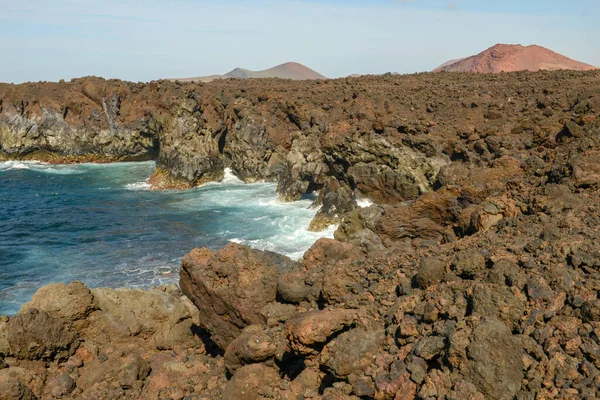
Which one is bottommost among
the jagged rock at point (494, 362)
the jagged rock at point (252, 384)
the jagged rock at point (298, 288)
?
the jagged rock at point (252, 384)

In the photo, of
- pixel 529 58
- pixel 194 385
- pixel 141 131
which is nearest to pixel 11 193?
pixel 141 131

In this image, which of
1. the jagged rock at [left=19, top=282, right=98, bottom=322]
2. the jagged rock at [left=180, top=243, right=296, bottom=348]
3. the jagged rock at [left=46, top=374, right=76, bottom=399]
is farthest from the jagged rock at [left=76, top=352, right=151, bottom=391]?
the jagged rock at [left=180, top=243, right=296, bottom=348]

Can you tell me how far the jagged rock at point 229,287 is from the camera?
10258 millimetres

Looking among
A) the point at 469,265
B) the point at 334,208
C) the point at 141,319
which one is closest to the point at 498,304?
the point at 469,265

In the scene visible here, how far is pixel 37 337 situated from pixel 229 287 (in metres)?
4.36

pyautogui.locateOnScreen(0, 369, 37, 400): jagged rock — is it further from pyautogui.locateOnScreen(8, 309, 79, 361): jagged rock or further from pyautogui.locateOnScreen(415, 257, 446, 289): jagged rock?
pyautogui.locateOnScreen(415, 257, 446, 289): jagged rock

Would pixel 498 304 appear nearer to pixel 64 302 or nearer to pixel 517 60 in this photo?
pixel 64 302

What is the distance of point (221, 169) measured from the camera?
4600cm

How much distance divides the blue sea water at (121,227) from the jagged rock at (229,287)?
1022cm

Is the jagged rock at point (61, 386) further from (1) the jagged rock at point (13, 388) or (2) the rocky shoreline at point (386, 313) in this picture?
(1) the jagged rock at point (13, 388)

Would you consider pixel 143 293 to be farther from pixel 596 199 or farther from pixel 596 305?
pixel 596 199

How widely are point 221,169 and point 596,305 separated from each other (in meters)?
41.5

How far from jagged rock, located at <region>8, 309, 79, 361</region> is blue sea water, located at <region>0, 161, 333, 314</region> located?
9217 mm

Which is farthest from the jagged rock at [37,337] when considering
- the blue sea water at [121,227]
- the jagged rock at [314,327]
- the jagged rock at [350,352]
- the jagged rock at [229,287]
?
the blue sea water at [121,227]
